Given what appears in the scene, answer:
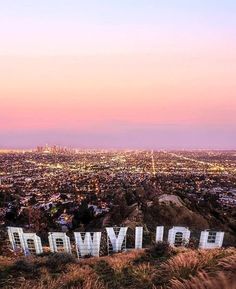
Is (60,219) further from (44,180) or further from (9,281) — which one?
(44,180)

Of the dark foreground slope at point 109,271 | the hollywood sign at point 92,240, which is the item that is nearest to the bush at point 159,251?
the dark foreground slope at point 109,271

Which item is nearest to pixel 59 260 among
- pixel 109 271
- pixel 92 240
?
pixel 109 271

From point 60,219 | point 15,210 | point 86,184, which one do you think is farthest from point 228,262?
point 86,184

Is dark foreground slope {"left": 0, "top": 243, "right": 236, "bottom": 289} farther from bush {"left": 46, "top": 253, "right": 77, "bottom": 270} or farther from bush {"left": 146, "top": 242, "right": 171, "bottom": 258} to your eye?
bush {"left": 146, "top": 242, "right": 171, "bottom": 258}

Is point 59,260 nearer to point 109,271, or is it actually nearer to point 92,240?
point 109,271

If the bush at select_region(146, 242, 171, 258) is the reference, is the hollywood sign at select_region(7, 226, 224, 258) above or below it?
below

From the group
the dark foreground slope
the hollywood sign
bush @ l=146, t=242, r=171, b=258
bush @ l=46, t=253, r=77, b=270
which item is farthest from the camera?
the hollywood sign

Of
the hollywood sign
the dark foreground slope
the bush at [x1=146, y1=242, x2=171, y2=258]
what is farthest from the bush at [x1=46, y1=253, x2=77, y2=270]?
the hollywood sign
